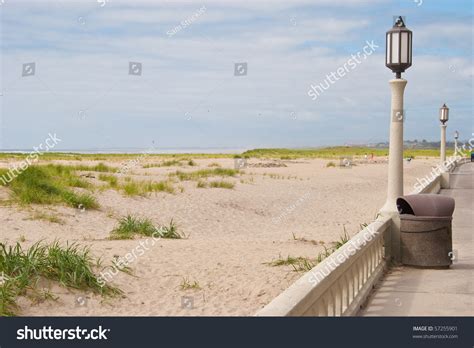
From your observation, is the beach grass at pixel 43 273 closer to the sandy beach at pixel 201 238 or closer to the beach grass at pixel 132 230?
the sandy beach at pixel 201 238

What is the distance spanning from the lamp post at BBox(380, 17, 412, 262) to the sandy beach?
8.19 ft

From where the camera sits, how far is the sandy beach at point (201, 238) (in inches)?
404

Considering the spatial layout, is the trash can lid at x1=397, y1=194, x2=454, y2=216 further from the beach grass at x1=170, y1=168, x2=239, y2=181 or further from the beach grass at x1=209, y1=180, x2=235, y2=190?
the beach grass at x1=170, y1=168, x2=239, y2=181

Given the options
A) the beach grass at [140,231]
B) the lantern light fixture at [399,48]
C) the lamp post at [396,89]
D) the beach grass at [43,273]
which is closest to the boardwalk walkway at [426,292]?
the lamp post at [396,89]

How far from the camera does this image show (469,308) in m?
7.09

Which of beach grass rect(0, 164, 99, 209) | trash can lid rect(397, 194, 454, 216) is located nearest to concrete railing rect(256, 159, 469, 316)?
trash can lid rect(397, 194, 454, 216)

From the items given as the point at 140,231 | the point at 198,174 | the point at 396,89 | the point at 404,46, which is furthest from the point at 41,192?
the point at 198,174

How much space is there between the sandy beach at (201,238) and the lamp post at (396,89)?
2497 millimetres

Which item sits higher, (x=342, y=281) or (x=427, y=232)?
(x=427, y=232)

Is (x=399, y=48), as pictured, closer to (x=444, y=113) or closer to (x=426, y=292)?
(x=426, y=292)

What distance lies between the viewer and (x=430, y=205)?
939 centimetres

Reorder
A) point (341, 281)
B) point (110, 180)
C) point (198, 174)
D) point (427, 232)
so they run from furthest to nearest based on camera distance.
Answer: point (198, 174) < point (110, 180) < point (427, 232) < point (341, 281)

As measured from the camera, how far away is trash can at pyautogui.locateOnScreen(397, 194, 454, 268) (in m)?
9.22

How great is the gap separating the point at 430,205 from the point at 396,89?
6.78ft
